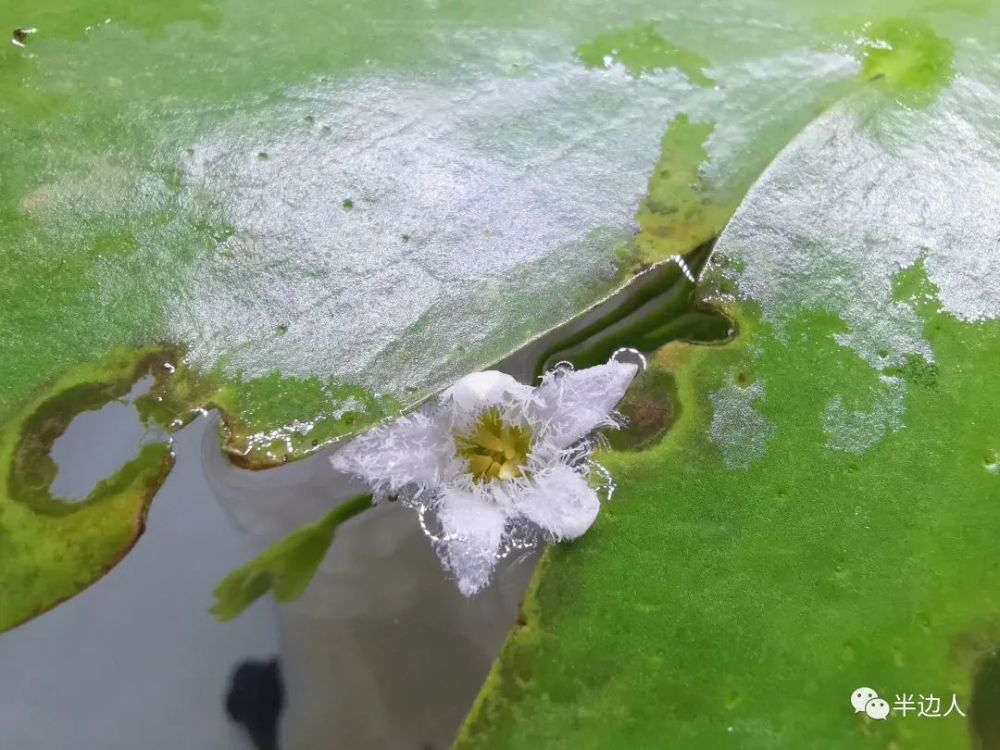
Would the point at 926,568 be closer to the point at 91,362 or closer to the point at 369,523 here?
the point at 369,523

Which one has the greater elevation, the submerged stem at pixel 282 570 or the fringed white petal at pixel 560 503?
the fringed white petal at pixel 560 503

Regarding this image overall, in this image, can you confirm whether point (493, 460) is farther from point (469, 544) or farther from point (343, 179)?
point (343, 179)

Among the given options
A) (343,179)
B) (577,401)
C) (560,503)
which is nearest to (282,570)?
(560,503)

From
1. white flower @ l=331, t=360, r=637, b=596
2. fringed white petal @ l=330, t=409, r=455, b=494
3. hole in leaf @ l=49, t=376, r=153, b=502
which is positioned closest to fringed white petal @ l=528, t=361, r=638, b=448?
white flower @ l=331, t=360, r=637, b=596

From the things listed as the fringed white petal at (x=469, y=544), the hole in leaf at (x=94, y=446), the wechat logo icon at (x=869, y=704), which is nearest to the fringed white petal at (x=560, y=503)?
the fringed white petal at (x=469, y=544)

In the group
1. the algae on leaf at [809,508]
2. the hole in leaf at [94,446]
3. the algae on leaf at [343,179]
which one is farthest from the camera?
the algae on leaf at [343,179]

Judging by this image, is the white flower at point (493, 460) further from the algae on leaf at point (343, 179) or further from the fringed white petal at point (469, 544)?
the algae on leaf at point (343, 179)

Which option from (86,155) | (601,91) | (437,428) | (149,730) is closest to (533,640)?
(437,428)
